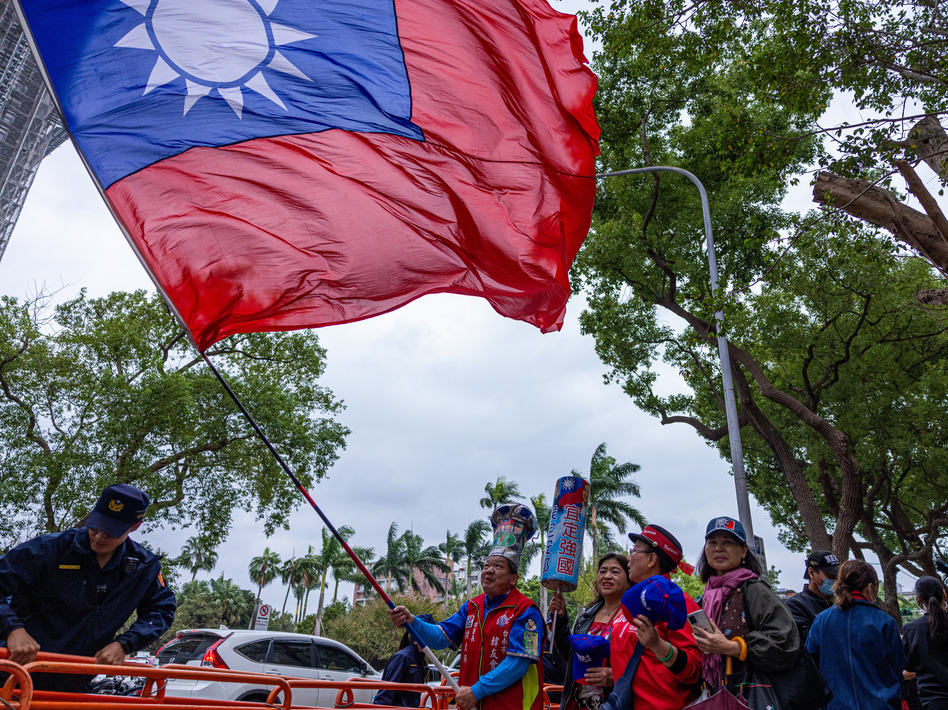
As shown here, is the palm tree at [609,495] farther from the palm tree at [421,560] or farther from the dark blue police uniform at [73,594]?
the dark blue police uniform at [73,594]

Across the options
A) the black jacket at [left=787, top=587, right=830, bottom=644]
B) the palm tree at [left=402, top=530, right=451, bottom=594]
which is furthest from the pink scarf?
the palm tree at [left=402, top=530, right=451, bottom=594]

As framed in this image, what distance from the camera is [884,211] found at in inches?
349

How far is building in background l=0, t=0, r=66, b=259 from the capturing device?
36.3m

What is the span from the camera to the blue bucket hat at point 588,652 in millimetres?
4219

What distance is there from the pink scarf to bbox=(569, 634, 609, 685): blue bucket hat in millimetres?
597

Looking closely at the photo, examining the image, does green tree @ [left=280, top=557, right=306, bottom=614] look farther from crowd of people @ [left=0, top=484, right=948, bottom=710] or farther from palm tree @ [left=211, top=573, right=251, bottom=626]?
crowd of people @ [left=0, top=484, right=948, bottom=710]

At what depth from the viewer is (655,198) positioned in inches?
658

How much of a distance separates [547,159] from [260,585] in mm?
65509

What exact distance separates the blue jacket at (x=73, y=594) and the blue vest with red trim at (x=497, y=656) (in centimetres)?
179

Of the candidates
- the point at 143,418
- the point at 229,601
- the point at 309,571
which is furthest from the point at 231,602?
the point at 143,418

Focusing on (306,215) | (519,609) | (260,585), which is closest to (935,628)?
(519,609)

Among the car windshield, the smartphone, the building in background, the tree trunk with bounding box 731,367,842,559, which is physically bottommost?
the smartphone

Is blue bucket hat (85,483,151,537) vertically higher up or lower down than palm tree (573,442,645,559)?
lower down

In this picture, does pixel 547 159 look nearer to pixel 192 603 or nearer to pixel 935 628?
pixel 935 628
